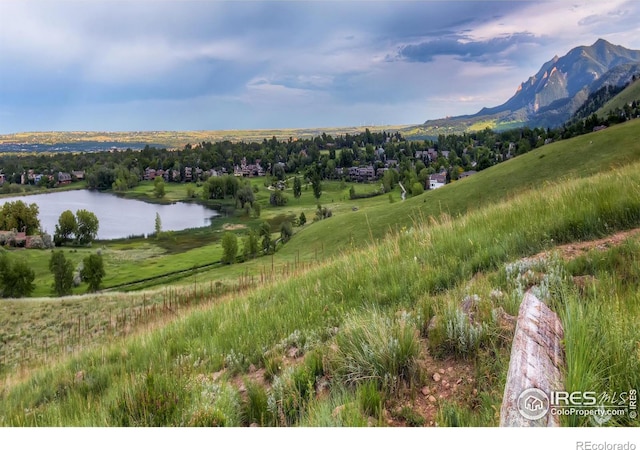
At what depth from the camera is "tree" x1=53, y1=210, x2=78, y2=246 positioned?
102 meters

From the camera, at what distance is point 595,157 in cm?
4409

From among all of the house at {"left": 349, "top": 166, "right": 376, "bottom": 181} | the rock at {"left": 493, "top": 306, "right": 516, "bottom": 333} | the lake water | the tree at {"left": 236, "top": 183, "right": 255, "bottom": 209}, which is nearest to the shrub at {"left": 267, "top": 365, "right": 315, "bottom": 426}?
the rock at {"left": 493, "top": 306, "right": 516, "bottom": 333}

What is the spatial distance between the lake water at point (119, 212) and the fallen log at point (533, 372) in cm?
11814

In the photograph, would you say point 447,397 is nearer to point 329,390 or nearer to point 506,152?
point 329,390

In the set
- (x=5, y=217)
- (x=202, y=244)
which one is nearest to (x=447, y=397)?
(x=202, y=244)

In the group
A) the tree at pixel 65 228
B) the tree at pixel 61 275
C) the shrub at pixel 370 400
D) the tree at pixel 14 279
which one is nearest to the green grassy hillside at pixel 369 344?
the shrub at pixel 370 400

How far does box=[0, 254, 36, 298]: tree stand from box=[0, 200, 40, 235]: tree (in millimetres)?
56601

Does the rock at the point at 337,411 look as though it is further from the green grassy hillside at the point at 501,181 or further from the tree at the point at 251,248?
the tree at the point at 251,248

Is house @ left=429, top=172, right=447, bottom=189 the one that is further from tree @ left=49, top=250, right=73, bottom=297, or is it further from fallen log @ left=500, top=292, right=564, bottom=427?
fallen log @ left=500, top=292, right=564, bottom=427

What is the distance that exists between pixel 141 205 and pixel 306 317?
173866 millimetres

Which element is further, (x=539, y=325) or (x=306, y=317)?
(x=306, y=317)

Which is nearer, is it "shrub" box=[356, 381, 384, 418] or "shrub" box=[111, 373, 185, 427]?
"shrub" box=[356, 381, 384, 418]

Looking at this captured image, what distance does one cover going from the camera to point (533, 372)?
7.82ft

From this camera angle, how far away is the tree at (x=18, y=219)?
105m
